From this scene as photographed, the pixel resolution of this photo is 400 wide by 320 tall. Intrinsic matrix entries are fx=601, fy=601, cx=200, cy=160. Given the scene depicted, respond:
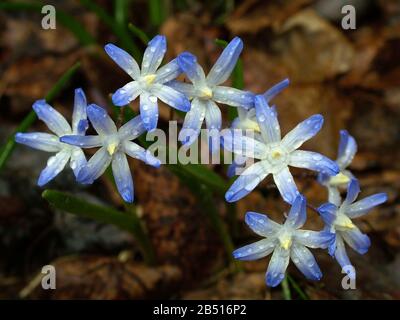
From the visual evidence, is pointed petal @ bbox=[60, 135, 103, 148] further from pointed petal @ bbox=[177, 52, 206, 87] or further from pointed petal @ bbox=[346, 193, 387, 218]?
pointed petal @ bbox=[346, 193, 387, 218]

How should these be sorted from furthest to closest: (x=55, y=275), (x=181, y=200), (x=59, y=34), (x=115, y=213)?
(x=59, y=34) → (x=181, y=200) → (x=55, y=275) → (x=115, y=213)

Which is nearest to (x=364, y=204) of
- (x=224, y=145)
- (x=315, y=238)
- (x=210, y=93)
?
(x=315, y=238)

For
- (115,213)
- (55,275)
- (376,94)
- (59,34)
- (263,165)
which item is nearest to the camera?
(263,165)

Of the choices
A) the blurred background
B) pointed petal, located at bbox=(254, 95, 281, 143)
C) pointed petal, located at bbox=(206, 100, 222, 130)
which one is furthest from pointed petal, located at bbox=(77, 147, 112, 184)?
pointed petal, located at bbox=(254, 95, 281, 143)

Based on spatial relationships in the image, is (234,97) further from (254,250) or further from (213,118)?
(254,250)

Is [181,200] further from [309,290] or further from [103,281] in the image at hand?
[309,290]

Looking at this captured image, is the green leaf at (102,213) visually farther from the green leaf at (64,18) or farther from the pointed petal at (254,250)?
the green leaf at (64,18)

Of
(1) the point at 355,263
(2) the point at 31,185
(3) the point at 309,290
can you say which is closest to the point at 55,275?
(2) the point at 31,185
